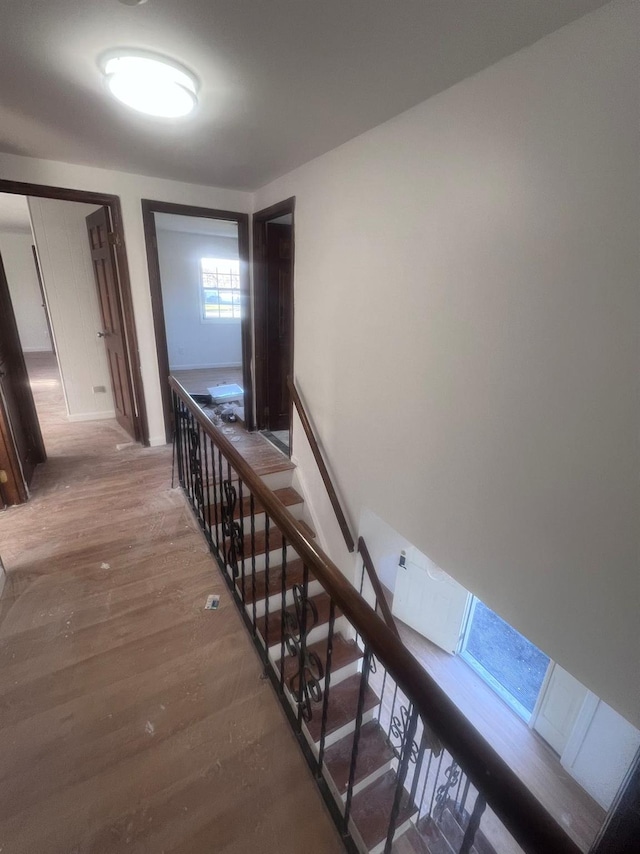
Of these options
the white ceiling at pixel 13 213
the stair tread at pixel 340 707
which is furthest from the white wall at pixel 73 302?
the stair tread at pixel 340 707

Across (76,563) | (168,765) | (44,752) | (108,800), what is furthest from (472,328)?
(76,563)

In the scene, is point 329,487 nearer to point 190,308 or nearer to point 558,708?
point 558,708

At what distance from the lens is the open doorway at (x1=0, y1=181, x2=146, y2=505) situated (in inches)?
108

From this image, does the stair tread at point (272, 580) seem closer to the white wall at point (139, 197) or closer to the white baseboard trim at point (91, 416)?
the white wall at point (139, 197)

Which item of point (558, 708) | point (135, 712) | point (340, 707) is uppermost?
point (135, 712)

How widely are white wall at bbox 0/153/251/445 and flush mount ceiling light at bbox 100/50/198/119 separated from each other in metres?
1.60

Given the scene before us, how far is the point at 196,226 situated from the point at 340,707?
6.61 meters

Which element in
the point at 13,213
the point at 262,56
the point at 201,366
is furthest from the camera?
the point at 201,366

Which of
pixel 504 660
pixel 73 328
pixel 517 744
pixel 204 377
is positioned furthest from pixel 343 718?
pixel 204 377

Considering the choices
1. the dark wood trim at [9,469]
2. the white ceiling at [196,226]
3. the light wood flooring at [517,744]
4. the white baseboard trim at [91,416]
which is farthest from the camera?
the white ceiling at [196,226]

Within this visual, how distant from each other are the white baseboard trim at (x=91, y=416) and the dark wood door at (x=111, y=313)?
39cm

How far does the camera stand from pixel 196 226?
600 cm

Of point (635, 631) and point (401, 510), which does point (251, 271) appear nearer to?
point (401, 510)

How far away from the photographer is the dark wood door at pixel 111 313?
322 cm
